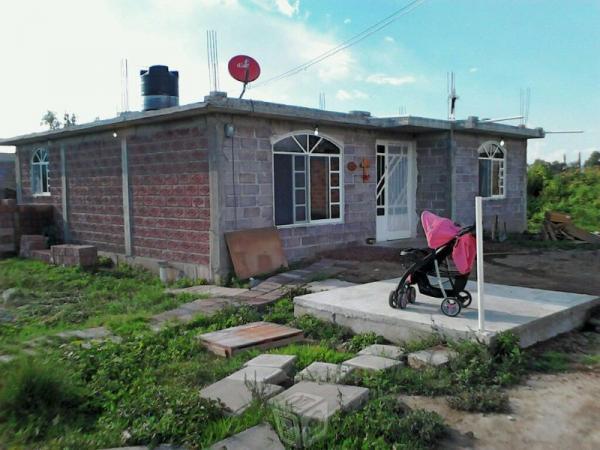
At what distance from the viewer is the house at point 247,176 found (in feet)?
29.3

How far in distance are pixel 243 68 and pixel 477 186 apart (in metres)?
7.62

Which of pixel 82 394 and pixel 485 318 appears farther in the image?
pixel 485 318

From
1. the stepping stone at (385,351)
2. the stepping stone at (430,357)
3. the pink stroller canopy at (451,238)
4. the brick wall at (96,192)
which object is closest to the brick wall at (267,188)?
the brick wall at (96,192)

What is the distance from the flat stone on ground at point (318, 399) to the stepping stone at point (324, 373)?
0.13 metres

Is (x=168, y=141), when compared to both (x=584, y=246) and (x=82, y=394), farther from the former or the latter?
(x=584, y=246)

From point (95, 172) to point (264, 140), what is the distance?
4579 mm

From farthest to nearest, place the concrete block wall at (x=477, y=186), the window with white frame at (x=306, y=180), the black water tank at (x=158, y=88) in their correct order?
1. the concrete block wall at (x=477, y=186)
2. the black water tank at (x=158, y=88)
3. the window with white frame at (x=306, y=180)

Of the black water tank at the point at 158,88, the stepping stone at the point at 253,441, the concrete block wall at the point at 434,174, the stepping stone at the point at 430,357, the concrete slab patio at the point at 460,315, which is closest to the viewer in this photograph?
the stepping stone at the point at 253,441

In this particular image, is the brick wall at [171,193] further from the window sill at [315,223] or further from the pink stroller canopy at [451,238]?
the pink stroller canopy at [451,238]

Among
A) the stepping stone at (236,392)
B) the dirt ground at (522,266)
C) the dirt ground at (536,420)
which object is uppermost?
the dirt ground at (522,266)

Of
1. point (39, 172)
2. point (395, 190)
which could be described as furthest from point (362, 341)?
point (39, 172)

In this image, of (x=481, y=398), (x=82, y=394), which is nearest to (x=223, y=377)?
(x=82, y=394)

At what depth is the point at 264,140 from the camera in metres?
9.38

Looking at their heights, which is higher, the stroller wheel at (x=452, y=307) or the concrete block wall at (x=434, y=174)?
the concrete block wall at (x=434, y=174)
